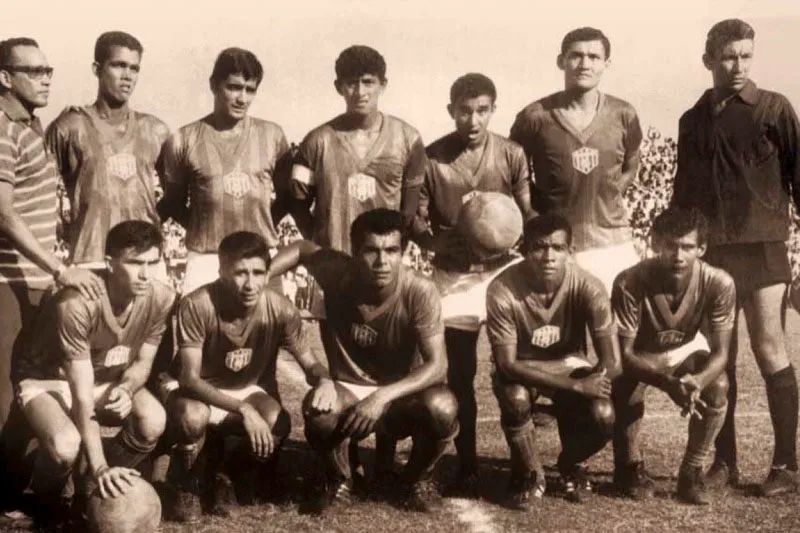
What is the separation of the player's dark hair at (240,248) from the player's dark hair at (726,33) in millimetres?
2664

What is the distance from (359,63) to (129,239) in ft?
5.54

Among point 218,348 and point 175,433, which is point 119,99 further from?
point 175,433

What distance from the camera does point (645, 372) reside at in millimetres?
5785

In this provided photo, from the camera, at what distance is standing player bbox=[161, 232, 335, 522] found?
5.41 metres

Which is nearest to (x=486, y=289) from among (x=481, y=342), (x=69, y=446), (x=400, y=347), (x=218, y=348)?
(x=400, y=347)

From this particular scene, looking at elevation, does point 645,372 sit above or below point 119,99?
below

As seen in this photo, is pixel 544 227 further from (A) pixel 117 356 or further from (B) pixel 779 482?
(A) pixel 117 356

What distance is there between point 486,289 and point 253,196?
1409mm

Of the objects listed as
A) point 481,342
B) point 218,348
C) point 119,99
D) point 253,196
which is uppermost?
point 119,99

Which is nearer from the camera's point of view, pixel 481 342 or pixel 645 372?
pixel 645 372

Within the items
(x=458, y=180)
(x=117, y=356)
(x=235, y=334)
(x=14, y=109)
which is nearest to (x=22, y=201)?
(x=14, y=109)

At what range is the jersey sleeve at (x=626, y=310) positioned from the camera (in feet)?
19.3

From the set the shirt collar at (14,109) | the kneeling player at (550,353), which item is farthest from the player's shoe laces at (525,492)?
the shirt collar at (14,109)

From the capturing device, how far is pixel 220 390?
5.60m
